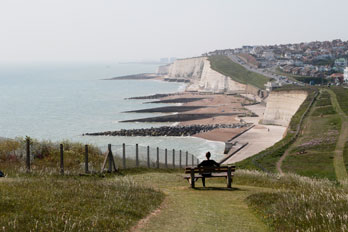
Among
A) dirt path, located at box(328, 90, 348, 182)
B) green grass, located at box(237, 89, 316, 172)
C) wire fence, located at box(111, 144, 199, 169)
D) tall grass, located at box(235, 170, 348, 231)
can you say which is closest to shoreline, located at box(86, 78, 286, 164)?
green grass, located at box(237, 89, 316, 172)

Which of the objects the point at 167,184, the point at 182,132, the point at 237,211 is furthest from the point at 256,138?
the point at 237,211

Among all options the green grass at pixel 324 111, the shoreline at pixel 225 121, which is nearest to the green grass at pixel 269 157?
the shoreline at pixel 225 121

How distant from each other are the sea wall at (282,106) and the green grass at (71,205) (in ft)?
243

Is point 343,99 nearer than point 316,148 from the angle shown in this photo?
No

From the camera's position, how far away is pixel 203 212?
12.6m

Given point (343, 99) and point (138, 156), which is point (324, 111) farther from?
point (138, 156)

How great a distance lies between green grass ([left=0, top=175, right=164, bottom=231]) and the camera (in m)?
9.49

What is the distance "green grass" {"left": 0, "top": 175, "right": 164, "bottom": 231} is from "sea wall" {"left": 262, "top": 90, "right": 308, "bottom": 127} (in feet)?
243

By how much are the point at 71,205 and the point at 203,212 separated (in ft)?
11.0

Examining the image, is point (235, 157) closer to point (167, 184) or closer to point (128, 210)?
point (167, 184)

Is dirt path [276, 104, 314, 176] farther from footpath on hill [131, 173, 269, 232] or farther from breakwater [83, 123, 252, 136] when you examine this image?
breakwater [83, 123, 252, 136]

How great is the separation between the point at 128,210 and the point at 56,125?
84731 millimetres

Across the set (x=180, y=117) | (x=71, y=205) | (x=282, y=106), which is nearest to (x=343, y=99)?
(x=282, y=106)

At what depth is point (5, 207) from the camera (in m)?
10.3
